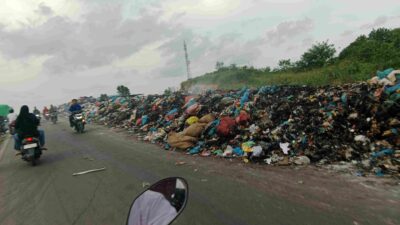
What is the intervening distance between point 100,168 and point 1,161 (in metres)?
5.54

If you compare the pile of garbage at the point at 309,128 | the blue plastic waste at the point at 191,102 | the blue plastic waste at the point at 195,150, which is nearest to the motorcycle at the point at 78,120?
the pile of garbage at the point at 309,128

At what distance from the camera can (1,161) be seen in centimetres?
1095

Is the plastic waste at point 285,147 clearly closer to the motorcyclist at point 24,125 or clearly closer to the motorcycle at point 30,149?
the motorcycle at point 30,149

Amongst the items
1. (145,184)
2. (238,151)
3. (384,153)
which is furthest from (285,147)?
(145,184)

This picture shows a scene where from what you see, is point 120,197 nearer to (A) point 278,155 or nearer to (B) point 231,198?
(B) point 231,198

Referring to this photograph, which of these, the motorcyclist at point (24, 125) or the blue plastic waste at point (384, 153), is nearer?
the blue plastic waste at point (384, 153)

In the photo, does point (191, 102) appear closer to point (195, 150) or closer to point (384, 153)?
point (195, 150)

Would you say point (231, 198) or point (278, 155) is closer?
point (231, 198)

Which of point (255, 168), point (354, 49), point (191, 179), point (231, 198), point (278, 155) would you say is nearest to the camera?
point (231, 198)

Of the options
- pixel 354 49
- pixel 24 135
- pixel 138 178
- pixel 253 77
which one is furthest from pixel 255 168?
pixel 253 77

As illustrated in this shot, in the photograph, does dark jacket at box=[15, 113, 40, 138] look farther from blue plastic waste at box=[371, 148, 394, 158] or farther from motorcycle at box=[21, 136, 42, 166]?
blue plastic waste at box=[371, 148, 394, 158]

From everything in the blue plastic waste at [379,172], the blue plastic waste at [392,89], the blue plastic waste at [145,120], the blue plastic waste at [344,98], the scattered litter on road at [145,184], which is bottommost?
the blue plastic waste at [379,172]

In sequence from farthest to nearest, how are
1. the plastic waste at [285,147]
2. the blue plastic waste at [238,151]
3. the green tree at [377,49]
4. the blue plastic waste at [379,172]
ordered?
the green tree at [377,49], the blue plastic waste at [238,151], the plastic waste at [285,147], the blue plastic waste at [379,172]

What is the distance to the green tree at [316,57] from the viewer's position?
2486 centimetres
